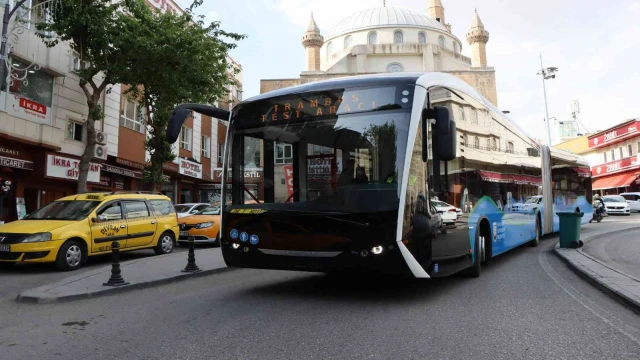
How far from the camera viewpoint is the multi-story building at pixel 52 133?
1702cm

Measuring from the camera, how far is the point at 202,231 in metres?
15.3

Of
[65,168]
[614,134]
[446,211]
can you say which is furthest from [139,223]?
[614,134]

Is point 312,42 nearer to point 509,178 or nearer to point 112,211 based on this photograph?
point 112,211

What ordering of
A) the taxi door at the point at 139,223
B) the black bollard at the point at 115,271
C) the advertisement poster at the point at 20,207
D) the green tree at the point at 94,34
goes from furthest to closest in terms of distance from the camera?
the advertisement poster at the point at 20,207
the green tree at the point at 94,34
the taxi door at the point at 139,223
the black bollard at the point at 115,271

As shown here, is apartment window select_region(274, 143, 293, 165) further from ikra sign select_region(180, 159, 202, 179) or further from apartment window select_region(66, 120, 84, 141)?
ikra sign select_region(180, 159, 202, 179)

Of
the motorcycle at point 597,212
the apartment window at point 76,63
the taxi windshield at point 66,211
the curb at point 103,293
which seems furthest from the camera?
the motorcycle at point 597,212

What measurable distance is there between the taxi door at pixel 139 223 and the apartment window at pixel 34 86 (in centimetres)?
851

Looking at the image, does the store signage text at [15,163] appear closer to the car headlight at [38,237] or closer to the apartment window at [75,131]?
the apartment window at [75,131]

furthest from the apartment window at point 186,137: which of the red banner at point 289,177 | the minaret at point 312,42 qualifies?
the minaret at point 312,42

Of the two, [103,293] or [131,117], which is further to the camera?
[131,117]

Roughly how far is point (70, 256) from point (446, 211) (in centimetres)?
774

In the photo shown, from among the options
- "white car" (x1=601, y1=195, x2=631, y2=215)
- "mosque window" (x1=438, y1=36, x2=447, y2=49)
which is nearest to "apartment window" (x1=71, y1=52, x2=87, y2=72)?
"white car" (x1=601, y1=195, x2=631, y2=215)

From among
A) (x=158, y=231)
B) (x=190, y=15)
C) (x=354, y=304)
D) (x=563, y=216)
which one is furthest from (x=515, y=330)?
(x=190, y=15)

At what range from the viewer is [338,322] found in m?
5.05
